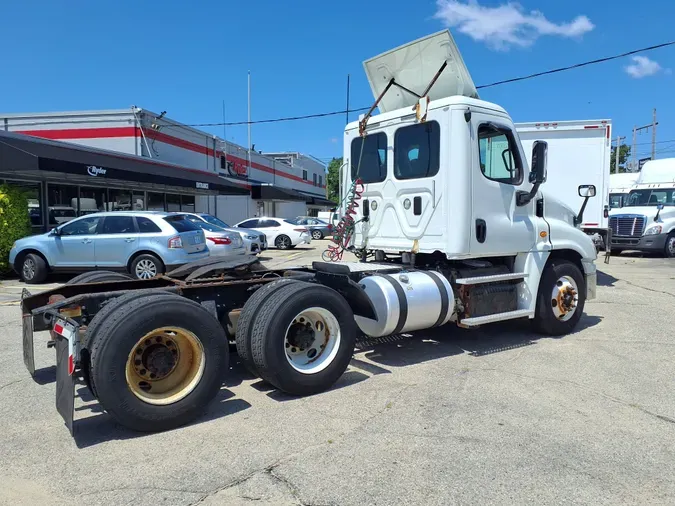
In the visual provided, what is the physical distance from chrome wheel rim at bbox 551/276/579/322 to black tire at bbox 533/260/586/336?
4 centimetres

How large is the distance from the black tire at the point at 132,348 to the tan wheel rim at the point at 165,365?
4 cm

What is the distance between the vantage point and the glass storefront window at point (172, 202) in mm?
24000

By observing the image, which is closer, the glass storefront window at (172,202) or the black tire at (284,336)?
the black tire at (284,336)

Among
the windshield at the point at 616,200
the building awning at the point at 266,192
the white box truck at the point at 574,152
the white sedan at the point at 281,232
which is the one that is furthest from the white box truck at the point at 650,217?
the building awning at the point at 266,192

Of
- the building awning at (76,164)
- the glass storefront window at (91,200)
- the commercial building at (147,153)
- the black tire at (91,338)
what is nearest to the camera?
the black tire at (91,338)

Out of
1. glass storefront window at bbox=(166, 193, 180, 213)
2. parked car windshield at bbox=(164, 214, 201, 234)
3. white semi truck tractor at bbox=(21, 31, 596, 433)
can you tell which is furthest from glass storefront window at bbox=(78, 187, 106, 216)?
→ white semi truck tractor at bbox=(21, 31, 596, 433)

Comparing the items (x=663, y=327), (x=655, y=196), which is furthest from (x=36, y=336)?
(x=655, y=196)

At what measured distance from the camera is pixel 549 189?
38.7ft

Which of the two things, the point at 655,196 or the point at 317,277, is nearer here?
the point at 317,277

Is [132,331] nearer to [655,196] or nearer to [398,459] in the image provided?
[398,459]

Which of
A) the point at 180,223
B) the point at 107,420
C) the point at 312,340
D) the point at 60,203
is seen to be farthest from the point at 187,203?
the point at 107,420

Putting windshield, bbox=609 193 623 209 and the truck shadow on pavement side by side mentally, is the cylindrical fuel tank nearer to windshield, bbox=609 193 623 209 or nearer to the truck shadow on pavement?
the truck shadow on pavement

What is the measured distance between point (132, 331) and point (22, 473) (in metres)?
1.06

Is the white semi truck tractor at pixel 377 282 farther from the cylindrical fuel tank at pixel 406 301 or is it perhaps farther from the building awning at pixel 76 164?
the building awning at pixel 76 164
